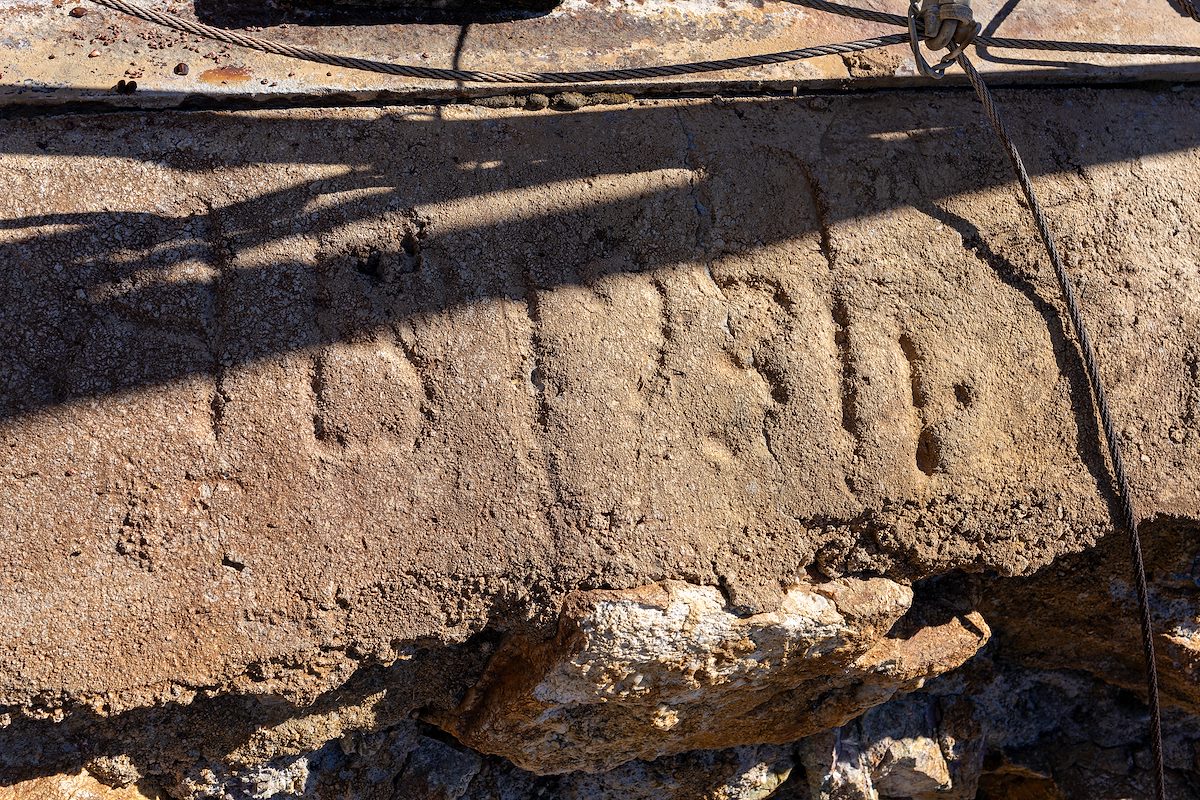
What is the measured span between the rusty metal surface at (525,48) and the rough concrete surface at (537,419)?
0.24 ft

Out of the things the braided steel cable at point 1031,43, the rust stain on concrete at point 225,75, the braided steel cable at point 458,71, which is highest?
the braided steel cable at point 1031,43

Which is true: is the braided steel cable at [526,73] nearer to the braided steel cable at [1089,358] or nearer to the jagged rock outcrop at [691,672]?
the braided steel cable at [1089,358]

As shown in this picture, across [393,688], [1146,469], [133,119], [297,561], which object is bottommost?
[393,688]

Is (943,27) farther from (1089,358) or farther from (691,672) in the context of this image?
(691,672)

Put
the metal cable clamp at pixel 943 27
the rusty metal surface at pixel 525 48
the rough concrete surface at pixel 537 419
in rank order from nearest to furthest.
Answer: the rough concrete surface at pixel 537 419 → the metal cable clamp at pixel 943 27 → the rusty metal surface at pixel 525 48

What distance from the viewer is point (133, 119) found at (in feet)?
5.89

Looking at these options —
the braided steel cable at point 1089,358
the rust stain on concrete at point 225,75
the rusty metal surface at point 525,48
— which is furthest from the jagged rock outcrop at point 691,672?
the rust stain on concrete at point 225,75

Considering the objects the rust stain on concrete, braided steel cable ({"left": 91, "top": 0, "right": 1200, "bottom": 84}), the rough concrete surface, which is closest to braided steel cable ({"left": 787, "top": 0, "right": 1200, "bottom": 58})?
braided steel cable ({"left": 91, "top": 0, "right": 1200, "bottom": 84})

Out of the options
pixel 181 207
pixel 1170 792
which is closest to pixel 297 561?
pixel 181 207

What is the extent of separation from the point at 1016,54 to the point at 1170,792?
2.32 meters

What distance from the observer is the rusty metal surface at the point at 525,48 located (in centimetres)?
184

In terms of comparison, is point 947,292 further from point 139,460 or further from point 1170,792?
point 1170,792

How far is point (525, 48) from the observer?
6.74ft

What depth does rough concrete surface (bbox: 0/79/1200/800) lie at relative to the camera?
160cm
